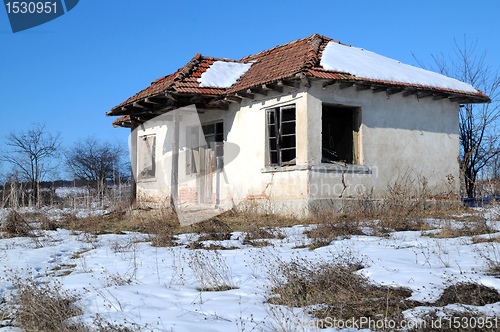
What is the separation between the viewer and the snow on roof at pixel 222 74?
1109cm

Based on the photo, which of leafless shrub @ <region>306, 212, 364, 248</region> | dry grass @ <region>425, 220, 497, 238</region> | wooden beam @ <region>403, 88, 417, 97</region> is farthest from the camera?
wooden beam @ <region>403, 88, 417, 97</region>

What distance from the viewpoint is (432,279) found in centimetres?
372

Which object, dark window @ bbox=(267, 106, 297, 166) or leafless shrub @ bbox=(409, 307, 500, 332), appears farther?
dark window @ bbox=(267, 106, 297, 166)

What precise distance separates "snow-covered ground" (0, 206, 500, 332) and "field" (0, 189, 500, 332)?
16mm

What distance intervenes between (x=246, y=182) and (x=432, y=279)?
7.38 metres

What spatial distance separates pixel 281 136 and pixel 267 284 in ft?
21.5

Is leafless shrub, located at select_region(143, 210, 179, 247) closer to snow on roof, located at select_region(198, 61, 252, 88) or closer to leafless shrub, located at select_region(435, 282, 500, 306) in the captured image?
snow on roof, located at select_region(198, 61, 252, 88)

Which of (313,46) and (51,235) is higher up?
(313,46)

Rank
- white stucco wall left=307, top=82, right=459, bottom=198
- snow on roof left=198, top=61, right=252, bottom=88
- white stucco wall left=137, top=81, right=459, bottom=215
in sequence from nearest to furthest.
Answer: white stucco wall left=137, top=81, right=459, bottom=215
white stucco wall left=307, top=82, right=459, bottom=198
snow on roof left=198, top=61, right=252, bottom=88

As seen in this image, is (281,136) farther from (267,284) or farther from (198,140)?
(267,284)

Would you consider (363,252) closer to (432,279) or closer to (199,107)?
(432,279)

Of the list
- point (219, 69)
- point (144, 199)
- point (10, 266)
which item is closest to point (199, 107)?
point (219, 69)

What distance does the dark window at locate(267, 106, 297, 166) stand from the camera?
10.1m

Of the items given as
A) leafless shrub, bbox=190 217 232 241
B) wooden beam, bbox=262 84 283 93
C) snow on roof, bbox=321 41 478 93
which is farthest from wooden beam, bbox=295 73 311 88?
leafless shrub, bbox=190 217 232 241
